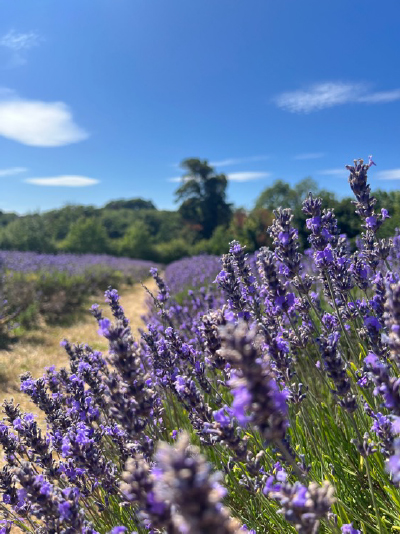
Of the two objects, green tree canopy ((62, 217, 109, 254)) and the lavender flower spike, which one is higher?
green tree canopy ((62, 217, 109, 254))

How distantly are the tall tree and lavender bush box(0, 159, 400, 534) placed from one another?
126 feet

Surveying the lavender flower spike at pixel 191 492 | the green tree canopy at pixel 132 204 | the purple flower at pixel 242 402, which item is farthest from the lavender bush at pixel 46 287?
the green tree canopy at pixel 132 204

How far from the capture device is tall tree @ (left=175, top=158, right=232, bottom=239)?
4212 centimetres

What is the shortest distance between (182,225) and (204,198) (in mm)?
4220

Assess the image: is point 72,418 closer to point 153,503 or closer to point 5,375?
point 153,503

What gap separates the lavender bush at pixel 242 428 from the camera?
1.11 m

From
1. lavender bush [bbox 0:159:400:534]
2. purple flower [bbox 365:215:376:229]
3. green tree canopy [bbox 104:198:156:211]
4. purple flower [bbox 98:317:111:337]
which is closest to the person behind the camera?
lavender bush [bbox 0:159:400:534]

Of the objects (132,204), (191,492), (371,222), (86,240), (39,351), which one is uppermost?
(132,204)

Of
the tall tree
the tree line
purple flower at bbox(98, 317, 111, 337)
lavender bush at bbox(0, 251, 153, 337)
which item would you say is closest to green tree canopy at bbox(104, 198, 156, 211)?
the tree line

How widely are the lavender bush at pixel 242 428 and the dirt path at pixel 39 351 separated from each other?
418 cm

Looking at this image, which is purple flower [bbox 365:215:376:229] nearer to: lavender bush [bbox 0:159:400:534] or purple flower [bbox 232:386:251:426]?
lavender bush [bbox 0:159:400:534]

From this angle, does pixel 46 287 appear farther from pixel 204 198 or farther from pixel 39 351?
pixel 204 198

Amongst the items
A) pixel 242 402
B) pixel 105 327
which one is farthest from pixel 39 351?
pixel 242 402

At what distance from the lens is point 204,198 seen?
141ft
